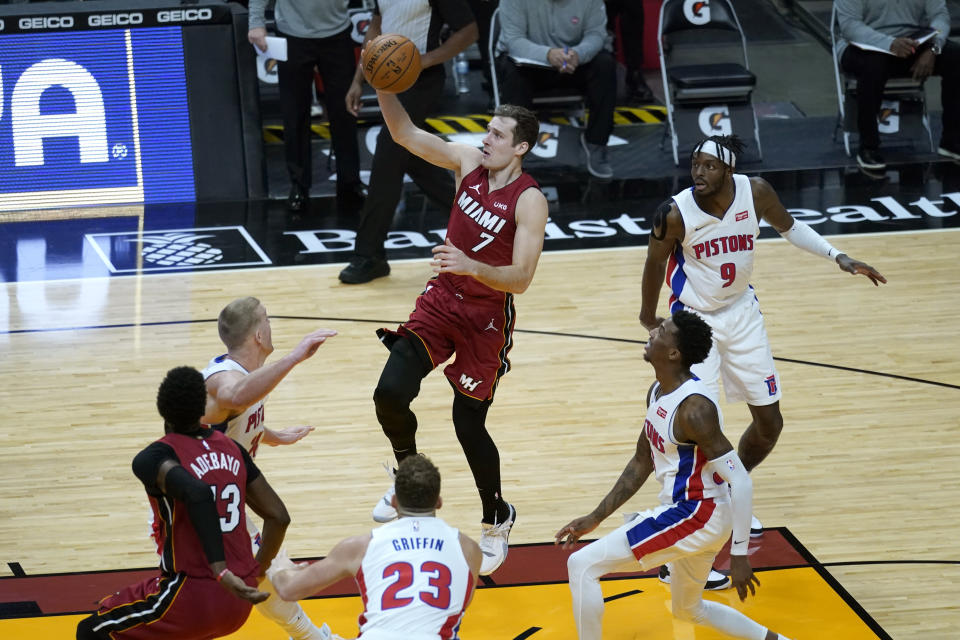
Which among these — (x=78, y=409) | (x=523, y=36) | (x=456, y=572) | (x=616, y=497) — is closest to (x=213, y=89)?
(x=523, y=36)

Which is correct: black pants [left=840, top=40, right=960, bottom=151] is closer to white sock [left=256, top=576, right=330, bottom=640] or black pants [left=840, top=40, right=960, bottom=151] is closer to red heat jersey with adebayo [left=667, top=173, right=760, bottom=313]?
red heat jersey with adebayo [left=667, top=173, right=760, bottom=313]

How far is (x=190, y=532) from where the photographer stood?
4.14 metres

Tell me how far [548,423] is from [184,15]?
559cm

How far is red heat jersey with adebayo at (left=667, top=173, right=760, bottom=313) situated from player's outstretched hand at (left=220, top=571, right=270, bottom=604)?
2630 millimetres

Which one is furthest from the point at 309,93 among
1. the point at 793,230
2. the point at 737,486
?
the point at 737,486

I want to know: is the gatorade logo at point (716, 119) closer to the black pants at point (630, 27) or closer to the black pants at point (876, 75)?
the black pants at point (876, 75)

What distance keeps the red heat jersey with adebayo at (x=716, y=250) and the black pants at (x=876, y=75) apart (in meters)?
6.69

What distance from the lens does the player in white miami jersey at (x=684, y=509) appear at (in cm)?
475

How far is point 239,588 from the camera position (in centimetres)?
397

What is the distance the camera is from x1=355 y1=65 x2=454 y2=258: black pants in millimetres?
9406

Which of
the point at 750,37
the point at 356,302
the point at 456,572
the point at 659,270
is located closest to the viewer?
the point at 456,572

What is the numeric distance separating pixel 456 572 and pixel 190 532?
2.83ft

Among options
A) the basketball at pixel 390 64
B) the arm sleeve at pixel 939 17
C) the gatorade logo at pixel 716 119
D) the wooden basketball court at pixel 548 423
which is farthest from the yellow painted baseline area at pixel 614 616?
the arm sleeve at pixel 939 17

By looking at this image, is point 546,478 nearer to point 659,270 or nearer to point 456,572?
point 659,270
